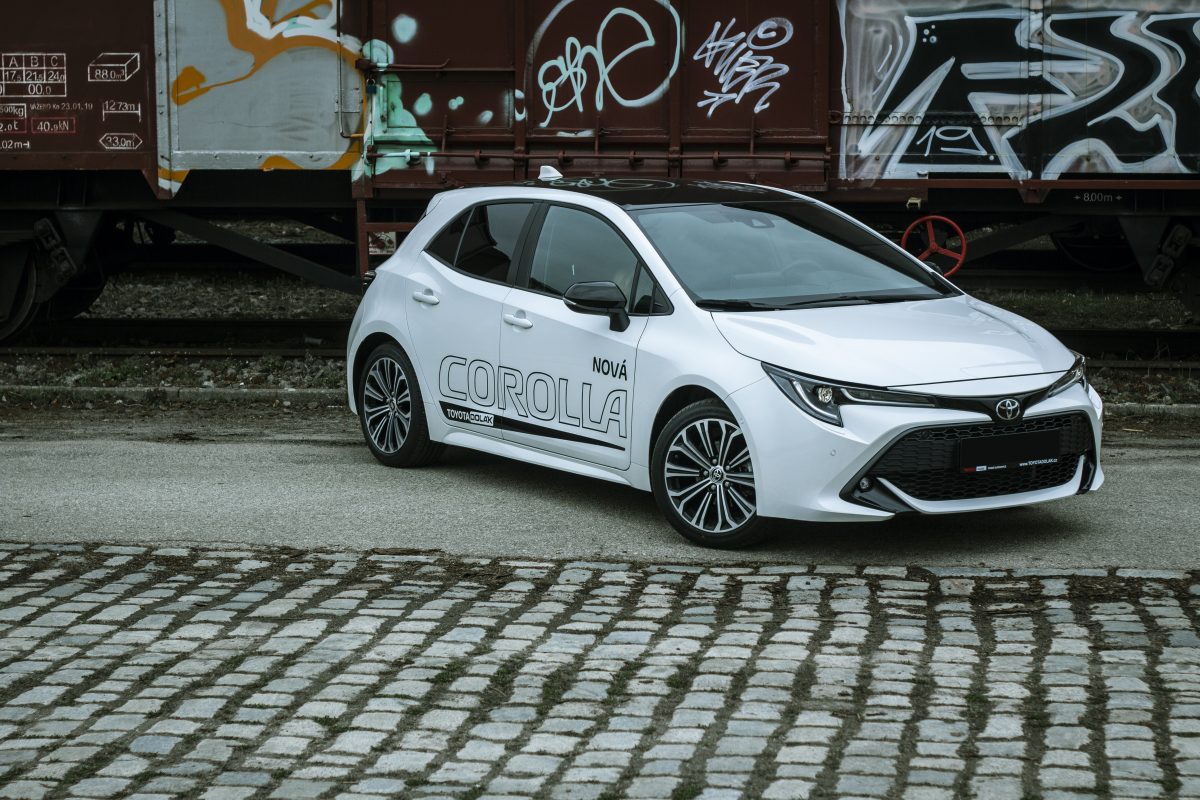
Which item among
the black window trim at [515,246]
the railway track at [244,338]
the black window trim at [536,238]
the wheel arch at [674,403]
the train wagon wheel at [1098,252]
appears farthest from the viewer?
the train wagon wheel at [1098,252]

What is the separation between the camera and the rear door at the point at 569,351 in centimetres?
724

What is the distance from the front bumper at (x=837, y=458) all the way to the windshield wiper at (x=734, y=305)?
1.83 ft

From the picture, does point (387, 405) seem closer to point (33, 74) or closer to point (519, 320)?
point (519, 320)

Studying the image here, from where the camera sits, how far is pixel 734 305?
7.07 meters

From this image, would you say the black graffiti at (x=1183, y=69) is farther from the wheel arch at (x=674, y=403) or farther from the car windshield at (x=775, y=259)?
the wheel arch at (x=674, y=403)

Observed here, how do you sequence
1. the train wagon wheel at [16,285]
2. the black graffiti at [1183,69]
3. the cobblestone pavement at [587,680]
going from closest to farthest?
the cobblestone pavement at [587,680] → the black graffiti at [1183,69] → the train wagon wheel at [16,285]

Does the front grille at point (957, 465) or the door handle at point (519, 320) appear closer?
the front grille at point (957, 465)

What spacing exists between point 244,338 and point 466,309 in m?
5.50

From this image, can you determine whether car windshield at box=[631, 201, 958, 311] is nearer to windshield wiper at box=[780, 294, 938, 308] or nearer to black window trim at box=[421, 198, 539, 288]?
windshield wiper at box=[780, 294, 938, 308]

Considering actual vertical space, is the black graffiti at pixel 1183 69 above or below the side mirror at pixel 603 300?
above

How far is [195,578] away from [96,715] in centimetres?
165

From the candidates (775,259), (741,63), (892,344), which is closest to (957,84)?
(741,63)

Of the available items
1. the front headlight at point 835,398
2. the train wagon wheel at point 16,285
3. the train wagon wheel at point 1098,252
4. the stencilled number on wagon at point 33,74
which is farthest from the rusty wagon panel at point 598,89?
the front headlight at point 835,398

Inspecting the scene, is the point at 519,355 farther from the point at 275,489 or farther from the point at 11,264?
the point at 11,264
